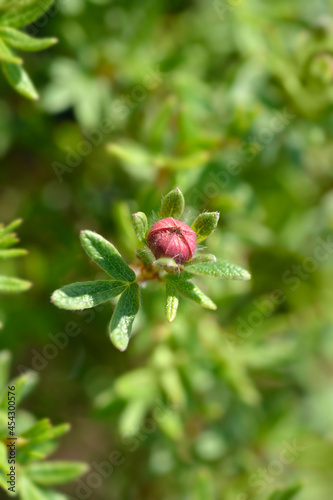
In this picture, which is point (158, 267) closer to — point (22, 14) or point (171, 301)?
point (171, 301)

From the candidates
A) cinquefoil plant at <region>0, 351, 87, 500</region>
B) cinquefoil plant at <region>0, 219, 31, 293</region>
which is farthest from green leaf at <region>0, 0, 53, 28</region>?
cinquefoil plant at <region>0, 351, 87, 500</region>

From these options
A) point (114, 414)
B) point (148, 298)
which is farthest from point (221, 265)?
point (114, 414)

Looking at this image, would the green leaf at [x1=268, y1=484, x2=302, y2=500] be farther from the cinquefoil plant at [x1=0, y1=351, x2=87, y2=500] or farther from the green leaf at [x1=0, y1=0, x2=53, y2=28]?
the green leaf at [x1=0, y1=0, x2=53, y2=28]

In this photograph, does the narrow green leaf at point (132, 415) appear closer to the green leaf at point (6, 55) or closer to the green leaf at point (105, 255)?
the green leaf at point (105, 255)

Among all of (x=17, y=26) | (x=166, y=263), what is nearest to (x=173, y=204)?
(x=166, y=263)

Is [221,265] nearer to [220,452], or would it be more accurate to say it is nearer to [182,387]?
[182,387]

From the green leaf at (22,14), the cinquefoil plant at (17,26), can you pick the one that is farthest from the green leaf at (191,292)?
the green leaf at (22,14)
